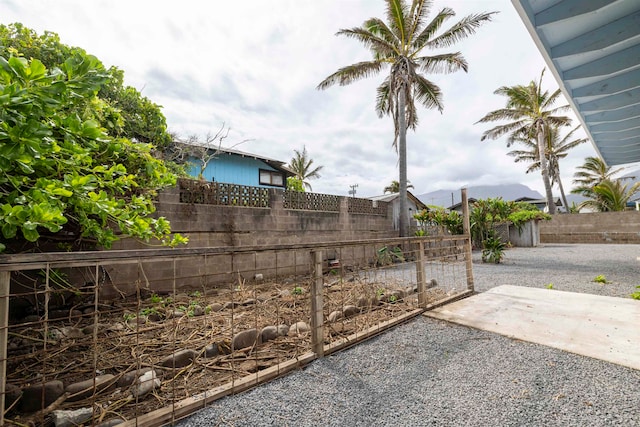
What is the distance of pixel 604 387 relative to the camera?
172 cm

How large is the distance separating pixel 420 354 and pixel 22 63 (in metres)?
3.29

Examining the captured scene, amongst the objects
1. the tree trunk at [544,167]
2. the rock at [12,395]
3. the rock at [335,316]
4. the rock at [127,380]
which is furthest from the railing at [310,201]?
the tree trunk at [544,167]

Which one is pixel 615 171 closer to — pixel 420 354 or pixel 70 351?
pixel 420 354

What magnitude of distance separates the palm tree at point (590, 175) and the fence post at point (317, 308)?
2602cm

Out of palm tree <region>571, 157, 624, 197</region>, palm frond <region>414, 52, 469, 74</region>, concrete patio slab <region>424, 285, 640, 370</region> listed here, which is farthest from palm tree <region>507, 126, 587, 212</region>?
concrete patio slab <region>424, 285, 640, 370</region>

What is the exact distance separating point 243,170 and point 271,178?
1.49 meters

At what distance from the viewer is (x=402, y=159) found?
9.62 metres

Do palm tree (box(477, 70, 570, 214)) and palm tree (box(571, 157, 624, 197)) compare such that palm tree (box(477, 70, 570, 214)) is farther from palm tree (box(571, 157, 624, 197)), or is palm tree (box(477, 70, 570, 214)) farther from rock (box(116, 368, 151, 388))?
rock (box(116, 368, 151, 388))

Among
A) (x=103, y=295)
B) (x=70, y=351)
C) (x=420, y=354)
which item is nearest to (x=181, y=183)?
(x=103, y=295)

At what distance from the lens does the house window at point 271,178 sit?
12.4 m

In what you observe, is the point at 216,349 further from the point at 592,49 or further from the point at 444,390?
the point at 592,49

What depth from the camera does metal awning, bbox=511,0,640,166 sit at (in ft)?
8.74

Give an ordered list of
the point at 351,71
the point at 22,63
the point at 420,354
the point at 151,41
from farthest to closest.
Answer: the point at 351,71 < the point at 151,41 < the point at 420,354 < the point at 22,63

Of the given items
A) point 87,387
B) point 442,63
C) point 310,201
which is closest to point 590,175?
point 442,63
